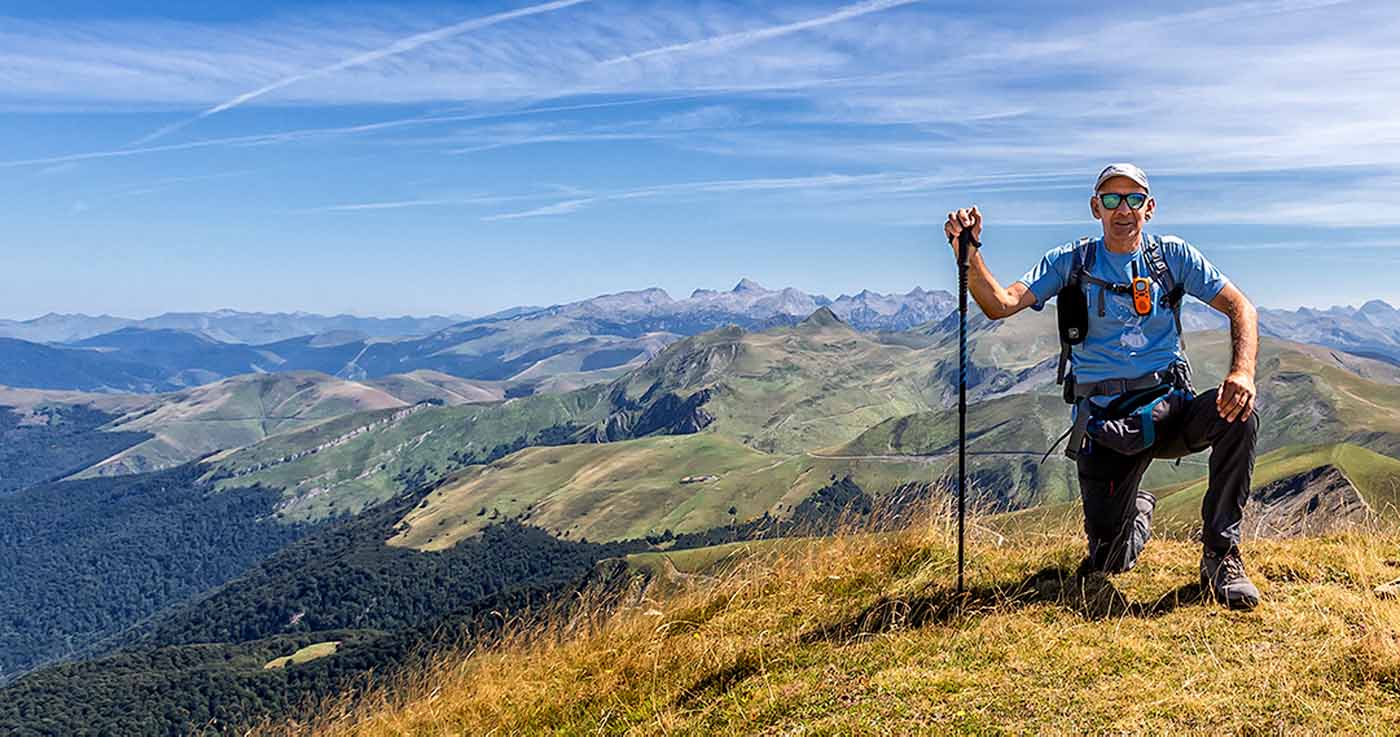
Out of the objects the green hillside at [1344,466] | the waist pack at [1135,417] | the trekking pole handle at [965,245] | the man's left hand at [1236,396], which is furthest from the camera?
the green hillside at [1344,466]

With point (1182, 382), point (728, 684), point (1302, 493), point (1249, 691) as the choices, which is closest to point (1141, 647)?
point (1249, 691)

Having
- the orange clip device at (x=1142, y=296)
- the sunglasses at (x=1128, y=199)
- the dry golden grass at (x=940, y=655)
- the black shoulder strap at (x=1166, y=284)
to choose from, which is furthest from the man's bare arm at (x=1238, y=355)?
the dry golden grass at (x=940, y=655)

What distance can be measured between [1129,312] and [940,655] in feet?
12.7

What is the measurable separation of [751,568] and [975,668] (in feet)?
11.0

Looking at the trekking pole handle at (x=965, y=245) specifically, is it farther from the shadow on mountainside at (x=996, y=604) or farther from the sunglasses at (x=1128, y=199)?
the shadow on mountainside at (x=996, y=604)

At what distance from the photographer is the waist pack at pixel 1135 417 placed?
732 cm

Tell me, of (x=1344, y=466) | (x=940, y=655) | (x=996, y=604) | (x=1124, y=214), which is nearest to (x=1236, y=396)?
(x=1124, y=214)

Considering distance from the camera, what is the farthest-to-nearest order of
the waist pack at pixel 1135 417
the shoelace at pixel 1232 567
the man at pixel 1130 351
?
the waist pack at pixel 1135 417 < the man at pixel 1130 351 < the shoelace at pixel 1232 567

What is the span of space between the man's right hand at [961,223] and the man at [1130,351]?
11 mm

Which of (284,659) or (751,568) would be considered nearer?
(751,568)

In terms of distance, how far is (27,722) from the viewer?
5502 inches

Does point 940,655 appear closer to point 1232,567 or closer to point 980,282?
point 1232,567

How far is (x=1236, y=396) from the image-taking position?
6.75 metres

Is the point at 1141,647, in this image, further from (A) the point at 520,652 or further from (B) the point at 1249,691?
(A) the point at 520,652
